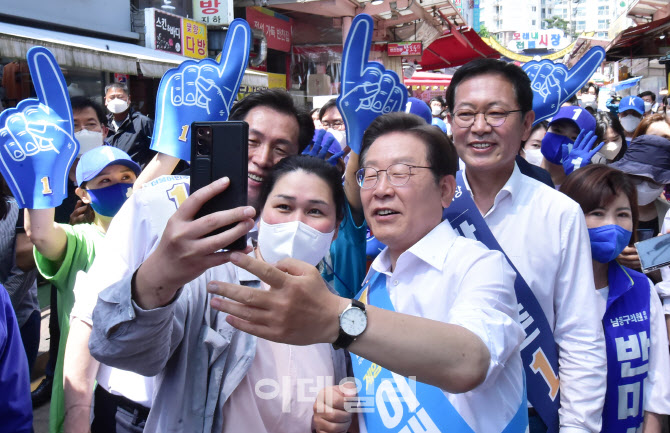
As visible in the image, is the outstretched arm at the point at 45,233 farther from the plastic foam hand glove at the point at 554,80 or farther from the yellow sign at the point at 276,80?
the yellow sign at the point at 276,80

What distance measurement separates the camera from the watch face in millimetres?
958

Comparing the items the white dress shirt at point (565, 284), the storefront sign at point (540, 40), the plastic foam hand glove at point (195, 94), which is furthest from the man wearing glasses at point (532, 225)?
the storefront sign at point (540, 40)

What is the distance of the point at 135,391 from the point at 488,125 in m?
1.46

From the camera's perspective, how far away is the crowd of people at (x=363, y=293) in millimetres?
1008

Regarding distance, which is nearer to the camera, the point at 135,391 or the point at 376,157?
the point at 376,157

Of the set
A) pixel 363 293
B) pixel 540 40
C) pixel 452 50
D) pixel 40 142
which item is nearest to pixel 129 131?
pixel 40 142

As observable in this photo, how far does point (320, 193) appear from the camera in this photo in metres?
1.71

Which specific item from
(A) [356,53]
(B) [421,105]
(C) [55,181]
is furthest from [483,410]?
(B) [421,105]

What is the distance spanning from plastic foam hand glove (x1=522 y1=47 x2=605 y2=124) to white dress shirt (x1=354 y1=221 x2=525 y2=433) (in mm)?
1688

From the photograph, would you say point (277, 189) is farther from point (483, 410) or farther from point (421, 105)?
point (421, 105)

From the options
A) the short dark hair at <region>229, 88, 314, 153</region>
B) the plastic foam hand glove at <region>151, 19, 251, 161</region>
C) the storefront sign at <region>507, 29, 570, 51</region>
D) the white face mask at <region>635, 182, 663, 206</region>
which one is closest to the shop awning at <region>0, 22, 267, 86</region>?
the plastic foam hand glove at <region>151, 19, 251, 161</region>

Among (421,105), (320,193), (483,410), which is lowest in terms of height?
(483,410)

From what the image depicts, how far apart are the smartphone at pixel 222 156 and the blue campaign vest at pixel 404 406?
1.94 ft

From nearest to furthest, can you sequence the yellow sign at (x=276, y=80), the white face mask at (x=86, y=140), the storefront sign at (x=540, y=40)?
the white face mask at (x=86, y=140) < the yellow sign at (x=276, y=80) < the storefront sign at (x=540, y=40)
